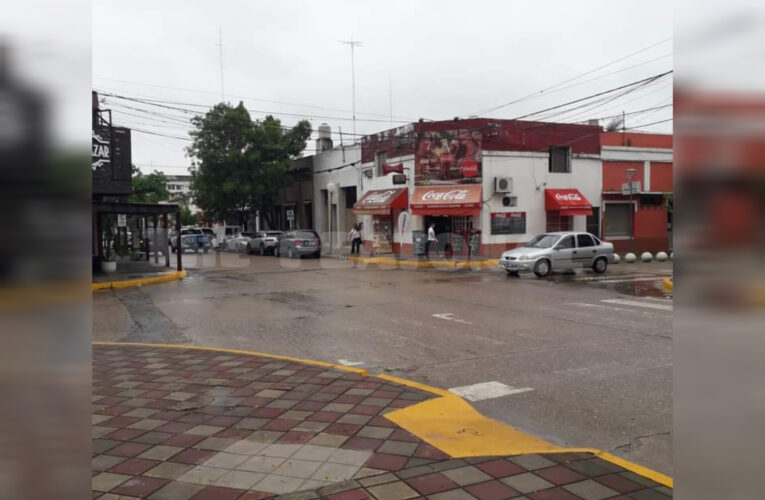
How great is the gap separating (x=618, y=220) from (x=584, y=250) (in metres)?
10.8

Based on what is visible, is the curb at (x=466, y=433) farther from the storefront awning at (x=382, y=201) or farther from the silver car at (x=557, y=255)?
the storefront awning at (x=382, y=201)

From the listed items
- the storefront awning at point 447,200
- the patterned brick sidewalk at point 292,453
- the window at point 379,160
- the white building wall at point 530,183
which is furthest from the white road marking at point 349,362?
the window at point 379,160

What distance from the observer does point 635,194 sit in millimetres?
28781

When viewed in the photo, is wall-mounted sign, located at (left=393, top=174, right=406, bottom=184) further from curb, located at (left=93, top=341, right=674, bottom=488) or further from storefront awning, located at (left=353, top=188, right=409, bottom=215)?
curb, located at (left=93, top=341, right=674, bottom=488)

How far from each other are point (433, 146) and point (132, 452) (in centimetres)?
2426

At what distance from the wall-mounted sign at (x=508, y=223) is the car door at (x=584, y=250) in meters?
6.10

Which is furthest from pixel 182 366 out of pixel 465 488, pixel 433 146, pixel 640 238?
pixel 640 238

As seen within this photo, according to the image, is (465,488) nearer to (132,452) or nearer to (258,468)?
(258,468)

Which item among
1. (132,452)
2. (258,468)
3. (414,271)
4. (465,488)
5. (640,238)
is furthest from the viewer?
(640,238)

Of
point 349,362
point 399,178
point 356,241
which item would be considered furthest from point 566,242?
point 349,362

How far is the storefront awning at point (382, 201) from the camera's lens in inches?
1118

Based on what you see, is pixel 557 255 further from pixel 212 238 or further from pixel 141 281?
pixel 212 238

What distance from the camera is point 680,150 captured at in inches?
42.8

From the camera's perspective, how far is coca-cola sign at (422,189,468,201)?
25.9 metres
